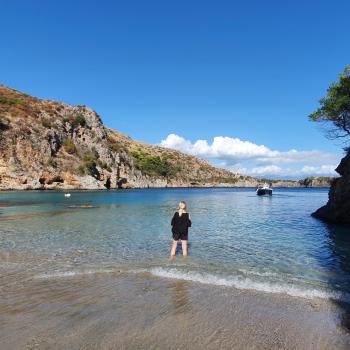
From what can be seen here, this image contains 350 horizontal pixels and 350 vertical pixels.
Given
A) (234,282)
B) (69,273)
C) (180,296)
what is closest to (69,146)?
(69,273)

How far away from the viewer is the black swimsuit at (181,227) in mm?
14352

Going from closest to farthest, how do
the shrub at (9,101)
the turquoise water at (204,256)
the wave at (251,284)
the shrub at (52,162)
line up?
the wave at (251,284) → the turquoise water at (204,256) → the shrub at (52,162) → the shrub at (9,101)

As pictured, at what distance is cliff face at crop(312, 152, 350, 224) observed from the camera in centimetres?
2734

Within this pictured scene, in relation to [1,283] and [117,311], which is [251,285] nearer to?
[117,311]

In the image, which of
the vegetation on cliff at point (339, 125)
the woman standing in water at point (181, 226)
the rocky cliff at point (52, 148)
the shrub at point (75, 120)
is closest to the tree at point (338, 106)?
the vegetation on cliff at point (339, 125)

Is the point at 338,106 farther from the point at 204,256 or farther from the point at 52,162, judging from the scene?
the point at 52,162

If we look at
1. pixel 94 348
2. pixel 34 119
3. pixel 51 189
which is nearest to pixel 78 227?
pixel 94 348

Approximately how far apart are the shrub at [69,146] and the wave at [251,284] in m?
109

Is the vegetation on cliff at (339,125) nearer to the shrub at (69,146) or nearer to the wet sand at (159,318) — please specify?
the wet sand at (159,318)

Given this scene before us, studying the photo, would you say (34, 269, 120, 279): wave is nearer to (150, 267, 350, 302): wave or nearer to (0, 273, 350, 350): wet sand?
(0, 273, 350, 350): wet sand

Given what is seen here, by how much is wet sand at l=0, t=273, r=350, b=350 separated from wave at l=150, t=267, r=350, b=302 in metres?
0.44

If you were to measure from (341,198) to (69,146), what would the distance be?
102m

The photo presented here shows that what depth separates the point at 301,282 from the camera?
10758 mm

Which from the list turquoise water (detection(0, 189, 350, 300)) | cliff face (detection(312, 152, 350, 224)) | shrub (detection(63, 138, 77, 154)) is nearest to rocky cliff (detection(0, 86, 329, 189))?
shrub (detection(63, 138, 77, 154))
